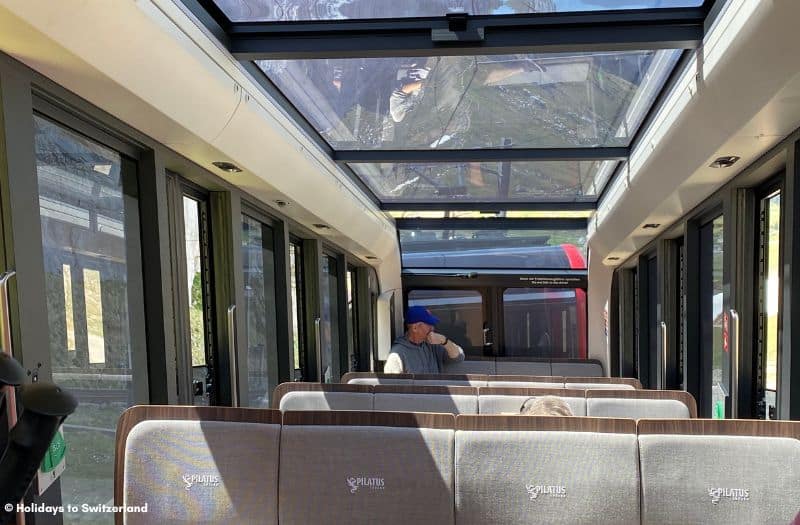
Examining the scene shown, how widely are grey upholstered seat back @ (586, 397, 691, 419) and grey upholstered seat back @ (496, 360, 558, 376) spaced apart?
5.69 meters

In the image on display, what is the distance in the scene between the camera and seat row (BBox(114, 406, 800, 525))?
1.99 meters

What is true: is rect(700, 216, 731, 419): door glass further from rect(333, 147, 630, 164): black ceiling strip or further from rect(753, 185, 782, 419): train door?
rect(333, 147, 630, 164): black ceiling strip

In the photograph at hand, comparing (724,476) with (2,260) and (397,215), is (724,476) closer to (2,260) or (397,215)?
(2,260)

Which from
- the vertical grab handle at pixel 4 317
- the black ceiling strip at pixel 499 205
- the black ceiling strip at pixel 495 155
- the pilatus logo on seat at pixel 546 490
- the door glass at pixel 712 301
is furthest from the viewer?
the black ceiling strip at pixel 499 205

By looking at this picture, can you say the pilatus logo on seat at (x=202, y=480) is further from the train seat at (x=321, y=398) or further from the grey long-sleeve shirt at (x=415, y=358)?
the grey long-sleeve shirt at (x=415, y=358)

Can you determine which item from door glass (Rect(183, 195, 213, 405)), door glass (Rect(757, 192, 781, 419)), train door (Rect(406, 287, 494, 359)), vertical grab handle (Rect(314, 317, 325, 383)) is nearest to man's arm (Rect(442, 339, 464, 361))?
train door (Rect(406, 287, 494, 359))

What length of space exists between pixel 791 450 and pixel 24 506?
2486 millimetres

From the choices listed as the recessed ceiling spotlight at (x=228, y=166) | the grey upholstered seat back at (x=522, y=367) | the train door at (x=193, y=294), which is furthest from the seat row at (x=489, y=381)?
the grey upholstered seat back at (x=522, y=367)

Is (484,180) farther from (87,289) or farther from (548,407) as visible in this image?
(87,289)

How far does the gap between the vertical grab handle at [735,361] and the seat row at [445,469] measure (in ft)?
6.84

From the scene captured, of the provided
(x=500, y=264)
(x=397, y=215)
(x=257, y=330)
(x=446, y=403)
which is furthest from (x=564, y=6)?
(x=500, y=264)

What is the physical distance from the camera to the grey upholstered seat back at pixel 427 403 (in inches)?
138

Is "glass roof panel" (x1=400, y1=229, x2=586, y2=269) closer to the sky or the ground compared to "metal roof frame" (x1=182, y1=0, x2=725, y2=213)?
closer to the sky

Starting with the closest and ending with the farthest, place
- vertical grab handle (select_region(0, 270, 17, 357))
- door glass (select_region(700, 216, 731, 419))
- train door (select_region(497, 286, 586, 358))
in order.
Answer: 1. vertical grab handle (select_region(0, 270, 17, 357))
2. door glass (select_region(700, 216, 731, 419))
3. train door (select_region(497, 286, 586, 358))
